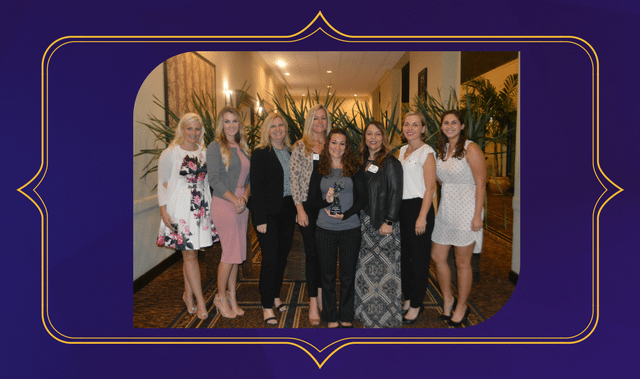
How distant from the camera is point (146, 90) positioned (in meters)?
2.73

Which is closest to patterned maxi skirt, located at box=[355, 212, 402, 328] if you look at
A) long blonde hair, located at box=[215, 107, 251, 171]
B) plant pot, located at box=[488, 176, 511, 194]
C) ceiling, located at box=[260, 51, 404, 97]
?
long blonde hair, located at box=[215, 107, 251, 171]

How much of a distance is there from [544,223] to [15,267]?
7.41 ft

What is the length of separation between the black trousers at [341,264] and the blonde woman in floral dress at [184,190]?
72 cm

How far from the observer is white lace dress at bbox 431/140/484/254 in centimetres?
208

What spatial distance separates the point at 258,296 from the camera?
2.76m

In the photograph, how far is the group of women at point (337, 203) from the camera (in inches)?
80.2

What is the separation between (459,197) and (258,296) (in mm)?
1614

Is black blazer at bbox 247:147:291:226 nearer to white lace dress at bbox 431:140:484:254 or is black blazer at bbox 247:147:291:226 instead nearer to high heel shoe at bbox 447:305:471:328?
white lace dress at bbox 431:140:484:254

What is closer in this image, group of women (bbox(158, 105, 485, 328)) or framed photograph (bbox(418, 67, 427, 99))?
group of women (bbox(158, 105, 485, 328))

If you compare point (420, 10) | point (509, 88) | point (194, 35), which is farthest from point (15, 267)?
point (509, 88)

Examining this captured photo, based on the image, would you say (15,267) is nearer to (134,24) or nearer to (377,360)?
(134,24)

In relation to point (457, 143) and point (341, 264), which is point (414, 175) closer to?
point (457, 143)

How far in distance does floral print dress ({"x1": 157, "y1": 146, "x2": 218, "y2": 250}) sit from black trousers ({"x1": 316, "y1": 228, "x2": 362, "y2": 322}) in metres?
0.72

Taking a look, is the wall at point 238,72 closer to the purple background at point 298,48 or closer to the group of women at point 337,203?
the group of women at point 337,203
